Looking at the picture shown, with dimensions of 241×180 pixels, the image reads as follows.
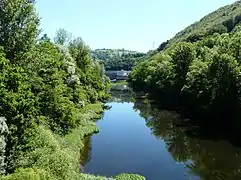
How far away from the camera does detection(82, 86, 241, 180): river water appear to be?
36219 mm

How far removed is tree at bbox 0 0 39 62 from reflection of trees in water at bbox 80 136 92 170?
516 inches

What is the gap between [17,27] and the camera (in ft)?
111

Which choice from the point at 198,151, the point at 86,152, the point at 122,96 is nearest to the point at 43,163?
the point at 86,152

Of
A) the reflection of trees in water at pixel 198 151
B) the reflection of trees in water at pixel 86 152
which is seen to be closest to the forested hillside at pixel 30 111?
the reflection of trees in water at pixel 86 152

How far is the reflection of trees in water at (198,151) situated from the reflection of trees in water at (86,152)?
987cm

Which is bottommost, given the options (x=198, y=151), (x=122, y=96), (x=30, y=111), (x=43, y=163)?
(x=198, y=151)

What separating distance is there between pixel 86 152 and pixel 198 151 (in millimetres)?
13334

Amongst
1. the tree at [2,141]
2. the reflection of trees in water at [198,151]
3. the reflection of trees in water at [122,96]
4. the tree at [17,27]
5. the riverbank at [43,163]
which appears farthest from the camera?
the reflection of trees in water at [122,96]

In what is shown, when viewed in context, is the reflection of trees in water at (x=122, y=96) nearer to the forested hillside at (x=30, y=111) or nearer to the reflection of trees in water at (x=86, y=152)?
the forested hillside at (x=30, y=111)

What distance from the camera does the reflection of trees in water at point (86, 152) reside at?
A: 131ft

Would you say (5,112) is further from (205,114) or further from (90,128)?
(205,114)

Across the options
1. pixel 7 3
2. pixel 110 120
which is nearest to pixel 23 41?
pixel 7 3

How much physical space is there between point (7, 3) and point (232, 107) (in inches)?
1406

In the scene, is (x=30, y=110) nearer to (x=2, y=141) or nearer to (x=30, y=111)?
(x=30, y=111)
